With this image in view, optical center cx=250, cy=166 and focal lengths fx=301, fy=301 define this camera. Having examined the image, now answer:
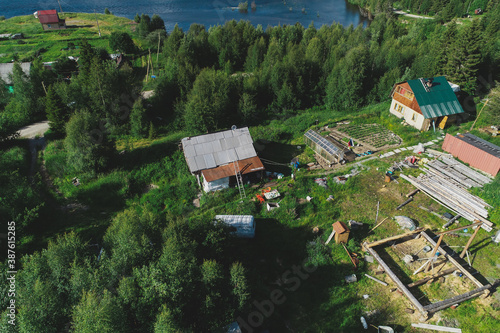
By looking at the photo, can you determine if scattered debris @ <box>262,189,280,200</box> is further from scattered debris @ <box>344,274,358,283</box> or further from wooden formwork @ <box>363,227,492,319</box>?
scattered debris @ <box>344,274,358,283</box>

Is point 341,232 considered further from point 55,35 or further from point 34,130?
point 55,35

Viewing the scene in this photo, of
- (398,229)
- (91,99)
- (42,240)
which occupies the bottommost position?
(42,240)

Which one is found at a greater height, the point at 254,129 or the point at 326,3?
the point at 326,3

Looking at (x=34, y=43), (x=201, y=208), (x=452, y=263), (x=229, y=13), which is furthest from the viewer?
(x=229, y=13)

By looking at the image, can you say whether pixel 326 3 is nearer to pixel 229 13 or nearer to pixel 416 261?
pixel 229 13

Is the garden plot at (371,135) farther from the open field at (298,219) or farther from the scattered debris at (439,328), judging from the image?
the scattered debris at (439,328)

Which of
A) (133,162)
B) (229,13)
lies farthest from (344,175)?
(229,13)

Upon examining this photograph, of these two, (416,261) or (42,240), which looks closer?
(416,261)
